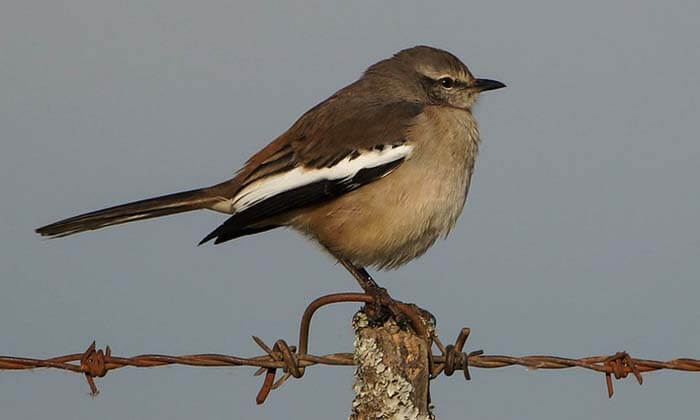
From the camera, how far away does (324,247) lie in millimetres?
7234

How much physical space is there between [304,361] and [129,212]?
2692mm

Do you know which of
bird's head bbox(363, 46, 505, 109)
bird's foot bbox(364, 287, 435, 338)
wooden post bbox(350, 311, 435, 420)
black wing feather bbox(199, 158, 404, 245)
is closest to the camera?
wooden post bbox(350, 311, 435, 420)

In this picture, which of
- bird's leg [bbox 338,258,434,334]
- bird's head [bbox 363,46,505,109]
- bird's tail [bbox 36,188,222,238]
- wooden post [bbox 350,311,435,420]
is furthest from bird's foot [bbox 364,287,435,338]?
bird's head [bbox 363,46,505,109]

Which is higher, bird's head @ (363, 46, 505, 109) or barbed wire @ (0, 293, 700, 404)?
bird's head @ (363, 46, 505, 109)

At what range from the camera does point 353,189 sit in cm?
684

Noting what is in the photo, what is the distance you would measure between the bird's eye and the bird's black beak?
6.5 inches

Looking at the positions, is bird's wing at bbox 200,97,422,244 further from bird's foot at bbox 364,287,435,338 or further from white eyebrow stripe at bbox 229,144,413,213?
bird's foot at bbox 364,287,435,338

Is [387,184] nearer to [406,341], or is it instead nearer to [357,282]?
[357,282]

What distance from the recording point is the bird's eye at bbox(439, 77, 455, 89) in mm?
8055

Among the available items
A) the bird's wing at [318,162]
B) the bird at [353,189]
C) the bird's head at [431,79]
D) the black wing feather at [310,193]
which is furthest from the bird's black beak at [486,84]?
the black wing feather at [310,193]

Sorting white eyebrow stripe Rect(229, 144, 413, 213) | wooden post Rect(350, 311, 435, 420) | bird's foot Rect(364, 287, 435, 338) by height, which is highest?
white eyebrow stripe Rect(229, 144, 413, 213)

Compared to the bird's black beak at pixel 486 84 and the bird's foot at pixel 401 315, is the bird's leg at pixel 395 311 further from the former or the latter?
the bird's black beak at pixel 486 84

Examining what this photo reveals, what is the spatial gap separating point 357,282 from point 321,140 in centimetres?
101

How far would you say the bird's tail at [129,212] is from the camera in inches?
267
